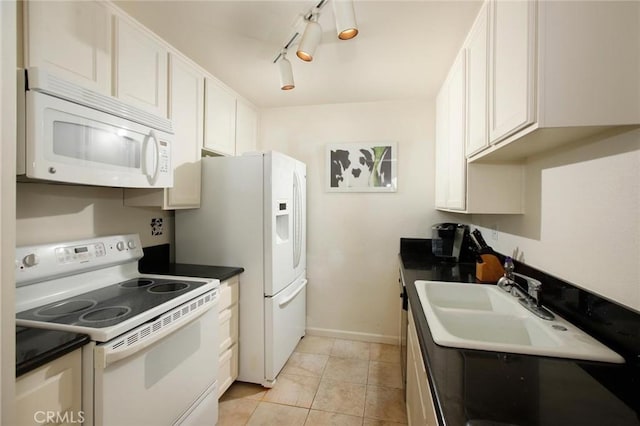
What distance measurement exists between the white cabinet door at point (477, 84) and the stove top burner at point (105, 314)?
1762mm

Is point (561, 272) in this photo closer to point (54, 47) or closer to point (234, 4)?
point (234, 4)

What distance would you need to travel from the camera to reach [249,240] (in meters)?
2.04

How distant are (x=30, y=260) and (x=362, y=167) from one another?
238cm

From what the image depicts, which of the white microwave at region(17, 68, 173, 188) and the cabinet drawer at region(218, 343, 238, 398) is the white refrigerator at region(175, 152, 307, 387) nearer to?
the cabinet drawer at region(218, 343, 238, 398)

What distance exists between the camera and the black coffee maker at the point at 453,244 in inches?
88.0

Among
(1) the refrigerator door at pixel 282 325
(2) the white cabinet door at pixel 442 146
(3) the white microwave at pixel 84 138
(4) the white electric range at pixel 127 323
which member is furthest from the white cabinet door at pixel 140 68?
(2) the white cabinet door at pixel 442 146

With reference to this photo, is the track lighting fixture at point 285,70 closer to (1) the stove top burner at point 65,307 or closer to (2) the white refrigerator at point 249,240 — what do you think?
(2) the white refrigerator at point 249,240

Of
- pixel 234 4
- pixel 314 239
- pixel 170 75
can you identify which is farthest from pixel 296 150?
pixel 234 4

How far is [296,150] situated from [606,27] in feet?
7.78

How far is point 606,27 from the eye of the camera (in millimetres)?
800

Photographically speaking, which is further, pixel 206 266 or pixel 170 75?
pixel 206 266

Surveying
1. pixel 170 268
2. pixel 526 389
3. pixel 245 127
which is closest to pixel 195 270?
pixel 170 268

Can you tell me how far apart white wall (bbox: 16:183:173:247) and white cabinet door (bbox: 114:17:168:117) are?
59cm

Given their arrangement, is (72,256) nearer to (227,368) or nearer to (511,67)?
(227,368)
